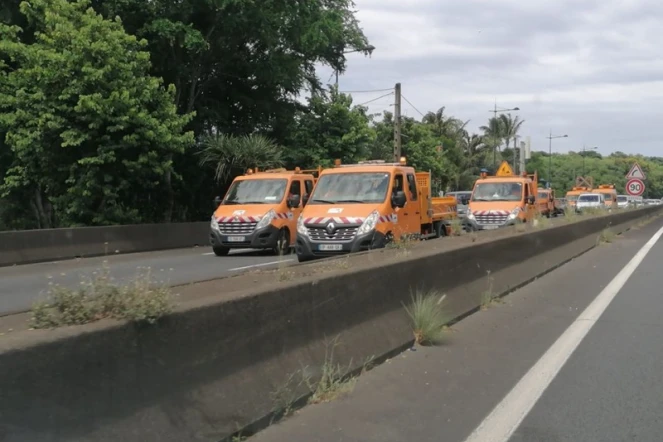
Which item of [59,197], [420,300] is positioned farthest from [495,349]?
[59,197]

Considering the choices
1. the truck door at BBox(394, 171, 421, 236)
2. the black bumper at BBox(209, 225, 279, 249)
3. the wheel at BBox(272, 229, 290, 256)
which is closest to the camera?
the truck door at BBox(394, 171, 421, 236)

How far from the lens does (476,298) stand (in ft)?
34.5

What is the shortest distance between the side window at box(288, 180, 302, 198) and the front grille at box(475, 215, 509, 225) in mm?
7154

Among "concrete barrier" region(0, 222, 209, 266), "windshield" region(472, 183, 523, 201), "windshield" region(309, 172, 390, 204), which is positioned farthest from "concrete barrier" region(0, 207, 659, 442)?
"windshield" region(472, 183, 523, 201)

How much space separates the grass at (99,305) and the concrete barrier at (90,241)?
1375cm

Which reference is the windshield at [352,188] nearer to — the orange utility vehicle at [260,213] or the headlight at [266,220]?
the orange utility vehicle at [260,213]

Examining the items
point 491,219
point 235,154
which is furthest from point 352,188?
point 235,154

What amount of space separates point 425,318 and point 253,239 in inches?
428

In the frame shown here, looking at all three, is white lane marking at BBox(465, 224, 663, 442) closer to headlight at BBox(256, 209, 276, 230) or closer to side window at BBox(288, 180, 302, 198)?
headlight at BBox(256, 209, 276, 230)

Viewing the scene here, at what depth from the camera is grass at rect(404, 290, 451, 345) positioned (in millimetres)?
8039

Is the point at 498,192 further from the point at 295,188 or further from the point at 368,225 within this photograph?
the point at 368,225

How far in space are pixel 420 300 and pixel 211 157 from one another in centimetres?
2085

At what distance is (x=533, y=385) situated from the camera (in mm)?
6750

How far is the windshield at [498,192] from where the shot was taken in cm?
2477
